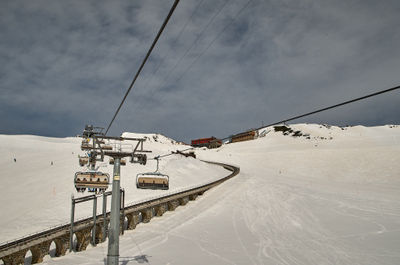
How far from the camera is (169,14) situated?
5.45m

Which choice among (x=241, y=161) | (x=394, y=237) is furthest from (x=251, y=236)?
(x=241, y=161)

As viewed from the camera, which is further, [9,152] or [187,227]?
[9,152]

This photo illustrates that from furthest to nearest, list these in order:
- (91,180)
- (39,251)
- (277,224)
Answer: (277,224) < (39,251) < (91,180)

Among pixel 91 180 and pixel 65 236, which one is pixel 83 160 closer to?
pixel 65 236

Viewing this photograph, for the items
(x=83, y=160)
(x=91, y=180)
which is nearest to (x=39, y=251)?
(x=91, y=180)

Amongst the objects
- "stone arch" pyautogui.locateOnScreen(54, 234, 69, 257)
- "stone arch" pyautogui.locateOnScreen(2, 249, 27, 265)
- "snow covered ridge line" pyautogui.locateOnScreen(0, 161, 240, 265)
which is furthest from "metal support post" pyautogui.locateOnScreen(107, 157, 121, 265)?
"stone arch" pyautogui.locateOnScreen(54, 234, 69, 257)

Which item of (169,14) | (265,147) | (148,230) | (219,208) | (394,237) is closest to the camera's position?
(169,14)

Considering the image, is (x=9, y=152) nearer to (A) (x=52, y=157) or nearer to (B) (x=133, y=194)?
(A) (x=52, y=157)

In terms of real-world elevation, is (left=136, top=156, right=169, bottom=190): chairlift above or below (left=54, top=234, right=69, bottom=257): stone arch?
above

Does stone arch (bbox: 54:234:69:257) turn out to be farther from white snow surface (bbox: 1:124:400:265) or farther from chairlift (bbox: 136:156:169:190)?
chairlift (bbox: 136:156:169:190)

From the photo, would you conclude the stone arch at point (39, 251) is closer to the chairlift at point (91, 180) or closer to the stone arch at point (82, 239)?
the stone arch at point (82, 239)

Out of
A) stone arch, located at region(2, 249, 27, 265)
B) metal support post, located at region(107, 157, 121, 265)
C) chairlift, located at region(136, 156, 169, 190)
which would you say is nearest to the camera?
metal support post, located at region(107, 157, 121, 265)

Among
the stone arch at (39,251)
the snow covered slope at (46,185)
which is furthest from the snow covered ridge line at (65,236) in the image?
the snow covered slope at (46,185)

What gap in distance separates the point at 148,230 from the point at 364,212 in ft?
75.6
